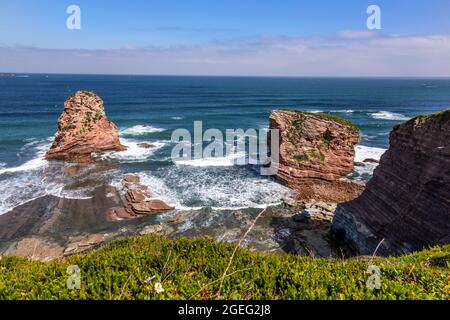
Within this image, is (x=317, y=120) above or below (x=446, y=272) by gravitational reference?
above

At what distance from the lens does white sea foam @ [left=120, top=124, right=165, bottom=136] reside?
57197mm

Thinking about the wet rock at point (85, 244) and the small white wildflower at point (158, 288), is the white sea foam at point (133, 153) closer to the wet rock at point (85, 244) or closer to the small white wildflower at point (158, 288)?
the wet rock at point (85, 244)

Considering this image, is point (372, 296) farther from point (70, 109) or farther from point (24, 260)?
point (70, 109)

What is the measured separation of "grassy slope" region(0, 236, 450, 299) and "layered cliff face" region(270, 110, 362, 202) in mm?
25786

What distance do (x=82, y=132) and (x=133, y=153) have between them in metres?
7.39

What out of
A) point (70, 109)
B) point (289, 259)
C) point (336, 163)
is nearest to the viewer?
point (289, 259)

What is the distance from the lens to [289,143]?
35.8 metres

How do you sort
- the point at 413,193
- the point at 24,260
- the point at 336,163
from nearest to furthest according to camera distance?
the point at 24,260, the point at 413,193, the point at 336,163

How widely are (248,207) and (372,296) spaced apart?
74.7ft

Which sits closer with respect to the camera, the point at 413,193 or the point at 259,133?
the point at 413,193

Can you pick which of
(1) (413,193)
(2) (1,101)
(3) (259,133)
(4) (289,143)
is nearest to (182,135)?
(3) (259,133)

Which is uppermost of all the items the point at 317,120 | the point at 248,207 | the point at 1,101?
the point at 1,101

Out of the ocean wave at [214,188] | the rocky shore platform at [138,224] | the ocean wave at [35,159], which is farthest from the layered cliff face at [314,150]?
the ocean wave at [35,159]

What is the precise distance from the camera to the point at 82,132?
4341 centimetres
